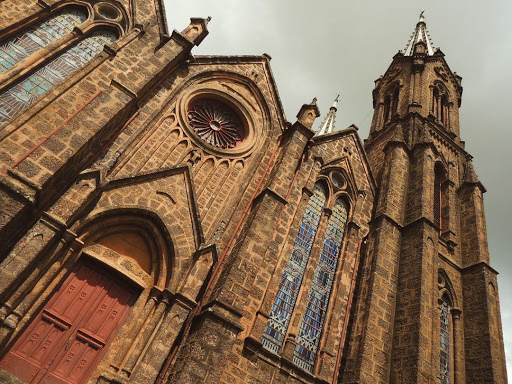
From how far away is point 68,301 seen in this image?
349 inches

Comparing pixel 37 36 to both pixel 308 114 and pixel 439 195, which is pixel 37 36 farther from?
pixel 439 195

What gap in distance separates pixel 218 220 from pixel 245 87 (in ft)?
19.2

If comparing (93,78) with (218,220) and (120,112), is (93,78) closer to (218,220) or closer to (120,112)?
(120,112)

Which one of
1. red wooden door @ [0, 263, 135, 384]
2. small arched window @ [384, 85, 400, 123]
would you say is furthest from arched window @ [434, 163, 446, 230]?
red wooden door @ [0, 263, 135, 384]

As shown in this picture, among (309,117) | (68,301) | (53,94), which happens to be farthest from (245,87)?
(68,301)

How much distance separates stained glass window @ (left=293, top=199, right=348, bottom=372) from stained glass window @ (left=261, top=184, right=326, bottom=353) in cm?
53

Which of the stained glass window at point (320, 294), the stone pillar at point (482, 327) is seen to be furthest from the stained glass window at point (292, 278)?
the stone pillar at point (482, 327)

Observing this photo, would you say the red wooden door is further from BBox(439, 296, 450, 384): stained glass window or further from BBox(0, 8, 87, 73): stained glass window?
BBox(439, 296, 450, 384): stained glass window

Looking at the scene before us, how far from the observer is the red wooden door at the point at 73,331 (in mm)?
8008

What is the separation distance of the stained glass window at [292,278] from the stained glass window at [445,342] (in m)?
5.36

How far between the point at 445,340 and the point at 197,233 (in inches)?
363

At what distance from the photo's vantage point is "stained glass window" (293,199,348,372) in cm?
1102

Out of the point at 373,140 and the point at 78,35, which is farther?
the point at 373,140

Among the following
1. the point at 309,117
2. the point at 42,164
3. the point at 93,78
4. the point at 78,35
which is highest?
the point at 309,117
